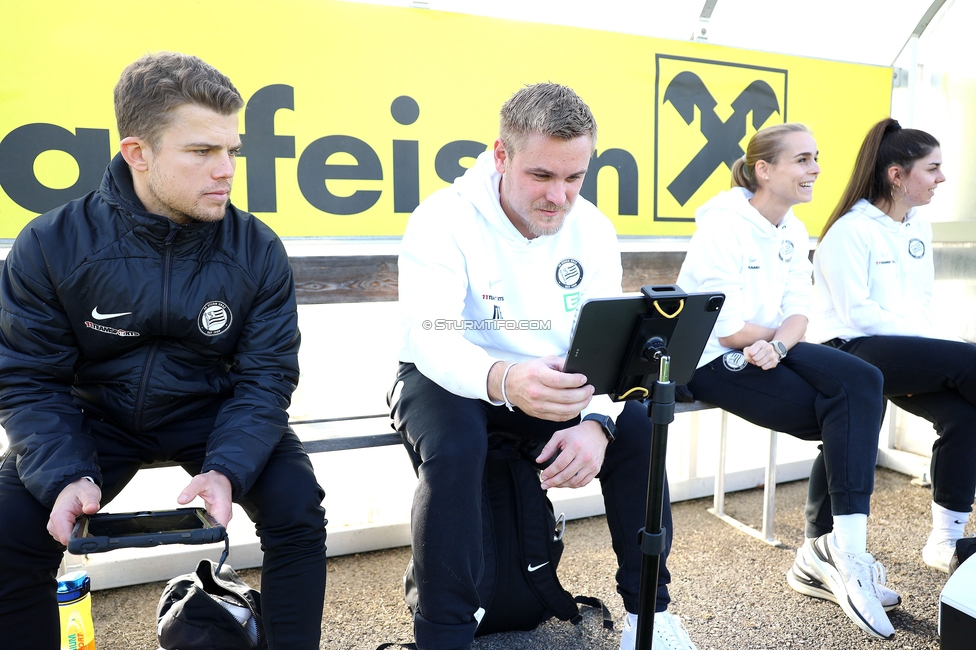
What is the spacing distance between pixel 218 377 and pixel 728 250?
67.4 inches

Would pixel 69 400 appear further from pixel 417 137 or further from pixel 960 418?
pixel 960 418

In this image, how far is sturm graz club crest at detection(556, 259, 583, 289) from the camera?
2.01 m

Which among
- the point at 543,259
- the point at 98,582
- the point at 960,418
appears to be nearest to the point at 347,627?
the point at 98,582

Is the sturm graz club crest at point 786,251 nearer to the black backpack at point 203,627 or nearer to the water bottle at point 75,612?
the black backpack at point 203,627

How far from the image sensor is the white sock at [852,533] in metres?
2.13

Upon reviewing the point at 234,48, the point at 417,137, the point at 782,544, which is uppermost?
the point at 234,48

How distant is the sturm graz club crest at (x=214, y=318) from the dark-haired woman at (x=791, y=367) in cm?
159

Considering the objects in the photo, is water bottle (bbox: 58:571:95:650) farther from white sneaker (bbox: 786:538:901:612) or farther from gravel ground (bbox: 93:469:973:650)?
white sneaker (bbox: 786:538:901:612)

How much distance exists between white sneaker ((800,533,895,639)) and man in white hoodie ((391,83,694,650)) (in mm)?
655

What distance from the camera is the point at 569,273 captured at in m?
2.02

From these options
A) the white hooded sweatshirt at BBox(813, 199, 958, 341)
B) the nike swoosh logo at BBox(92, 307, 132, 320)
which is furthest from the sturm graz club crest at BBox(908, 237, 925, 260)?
the nike swoosh logo at BBox(92, 307, 132, 320)

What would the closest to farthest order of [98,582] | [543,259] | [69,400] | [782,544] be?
[69,400]
[543,259]
[98,582]
[782,544]

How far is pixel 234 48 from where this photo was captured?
98.9 inches

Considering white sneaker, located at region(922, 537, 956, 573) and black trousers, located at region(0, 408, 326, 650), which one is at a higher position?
black trousers, located at region(0, 408, 326, 650)
